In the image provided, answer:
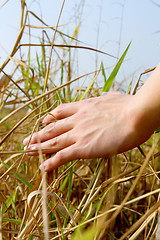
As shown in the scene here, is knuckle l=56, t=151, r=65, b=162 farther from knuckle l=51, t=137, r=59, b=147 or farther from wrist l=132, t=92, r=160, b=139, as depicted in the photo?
wrist l=132, t=92, r=160, b=139

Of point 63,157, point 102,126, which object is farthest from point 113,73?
point 63,157

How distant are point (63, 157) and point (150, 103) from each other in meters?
0.24

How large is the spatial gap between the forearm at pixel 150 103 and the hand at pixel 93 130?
2 centimetres

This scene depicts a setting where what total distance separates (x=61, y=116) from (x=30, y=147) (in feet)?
0.39

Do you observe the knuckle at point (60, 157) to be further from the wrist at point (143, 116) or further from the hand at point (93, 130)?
the wrist at point (143, 116)

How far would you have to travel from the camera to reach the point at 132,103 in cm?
60

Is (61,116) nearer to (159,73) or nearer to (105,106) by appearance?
(105,106)

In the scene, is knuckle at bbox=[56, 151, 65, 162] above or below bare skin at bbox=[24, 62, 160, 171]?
below

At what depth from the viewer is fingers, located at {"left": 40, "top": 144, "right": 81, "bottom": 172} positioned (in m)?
0.63

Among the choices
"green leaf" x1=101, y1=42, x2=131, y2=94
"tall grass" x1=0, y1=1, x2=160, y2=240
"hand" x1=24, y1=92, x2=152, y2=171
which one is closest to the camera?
"tall grass" x1=0, y1=1, x2=160, y2=240

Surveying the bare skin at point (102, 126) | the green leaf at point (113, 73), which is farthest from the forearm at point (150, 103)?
the green leaf at point (113, 73)

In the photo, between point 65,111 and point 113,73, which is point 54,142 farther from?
point 113,73

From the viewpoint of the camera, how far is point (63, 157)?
25.1 inches

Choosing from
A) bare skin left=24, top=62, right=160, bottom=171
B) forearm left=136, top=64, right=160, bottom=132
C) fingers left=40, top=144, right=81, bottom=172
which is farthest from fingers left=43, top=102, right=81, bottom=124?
forearm left=136, top=64, right=160, bottom=132
